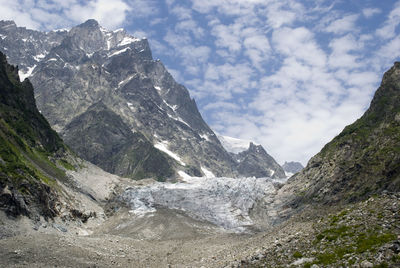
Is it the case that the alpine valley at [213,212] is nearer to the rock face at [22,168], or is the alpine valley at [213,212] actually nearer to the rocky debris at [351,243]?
the rocky debris at [351,243]

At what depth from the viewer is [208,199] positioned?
17462cm

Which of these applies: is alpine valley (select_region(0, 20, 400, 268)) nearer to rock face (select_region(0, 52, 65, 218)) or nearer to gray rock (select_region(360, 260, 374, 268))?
gray rock (select_region(360, 260, 374, 268))

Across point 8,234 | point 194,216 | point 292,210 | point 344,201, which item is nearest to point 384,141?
point 344,201

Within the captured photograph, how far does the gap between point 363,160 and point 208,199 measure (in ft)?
259

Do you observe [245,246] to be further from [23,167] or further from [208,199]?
[208,199]

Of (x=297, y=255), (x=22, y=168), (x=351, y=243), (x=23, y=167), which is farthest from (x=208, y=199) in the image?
(x=351, y=243)

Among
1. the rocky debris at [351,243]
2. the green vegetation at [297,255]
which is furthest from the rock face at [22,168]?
the green vegetation at [297,255]

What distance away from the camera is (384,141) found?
11275 cm

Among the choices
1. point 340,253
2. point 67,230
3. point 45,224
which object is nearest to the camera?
point 340,253

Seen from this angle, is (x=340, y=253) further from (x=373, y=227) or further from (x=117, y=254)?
(x=117, y=254)

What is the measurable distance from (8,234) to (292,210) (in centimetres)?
9908

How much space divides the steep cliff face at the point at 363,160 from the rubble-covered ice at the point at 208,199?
71.0 feet

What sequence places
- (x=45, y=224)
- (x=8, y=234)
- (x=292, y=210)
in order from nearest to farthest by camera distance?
(x=8, y=234), (x=45, y=224), (x=292, y=210)

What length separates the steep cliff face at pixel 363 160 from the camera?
96500 millimetres
